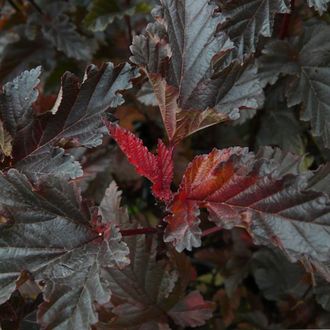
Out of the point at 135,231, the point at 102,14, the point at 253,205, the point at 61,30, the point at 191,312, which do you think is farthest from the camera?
the point at 61,30

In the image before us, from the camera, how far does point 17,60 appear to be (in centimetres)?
163

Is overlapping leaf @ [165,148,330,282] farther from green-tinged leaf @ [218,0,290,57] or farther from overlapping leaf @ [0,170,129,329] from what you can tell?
green-tinged leaf @ [218,0,290,57]

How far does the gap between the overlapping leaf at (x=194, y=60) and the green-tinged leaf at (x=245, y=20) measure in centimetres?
17

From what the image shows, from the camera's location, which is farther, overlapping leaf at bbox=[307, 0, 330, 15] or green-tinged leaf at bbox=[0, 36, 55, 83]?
green-tinged leaf at bbox=[0, 36, 55, 83]

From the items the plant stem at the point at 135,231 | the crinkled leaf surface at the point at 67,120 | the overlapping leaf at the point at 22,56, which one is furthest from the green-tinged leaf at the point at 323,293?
the overlapping leaf at the point at 22,56

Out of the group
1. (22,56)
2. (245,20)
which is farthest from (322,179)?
(22,56)

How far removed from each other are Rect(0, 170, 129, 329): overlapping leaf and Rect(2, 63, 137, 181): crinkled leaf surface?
2.6 inches

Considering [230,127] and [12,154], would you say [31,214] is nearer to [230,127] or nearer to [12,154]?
[12,154]

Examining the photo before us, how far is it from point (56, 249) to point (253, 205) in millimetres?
276

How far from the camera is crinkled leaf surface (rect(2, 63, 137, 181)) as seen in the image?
90 cm

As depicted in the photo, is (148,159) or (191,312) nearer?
(148,159)

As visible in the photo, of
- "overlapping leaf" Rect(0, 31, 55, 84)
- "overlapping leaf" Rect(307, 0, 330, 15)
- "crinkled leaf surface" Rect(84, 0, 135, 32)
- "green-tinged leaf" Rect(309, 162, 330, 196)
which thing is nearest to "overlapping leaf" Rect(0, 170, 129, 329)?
"green-tinged leaf" Rect(309, 162, 330, 196)

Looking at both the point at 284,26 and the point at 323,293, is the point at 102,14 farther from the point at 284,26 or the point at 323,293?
the point at 323,293

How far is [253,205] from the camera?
2.60 feet
